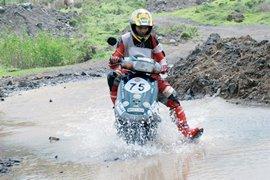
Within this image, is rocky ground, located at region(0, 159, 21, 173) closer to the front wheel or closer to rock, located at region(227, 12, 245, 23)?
the front wheel

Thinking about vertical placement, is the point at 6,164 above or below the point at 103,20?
above

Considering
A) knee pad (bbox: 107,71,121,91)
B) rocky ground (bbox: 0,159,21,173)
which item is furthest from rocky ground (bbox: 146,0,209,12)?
rocky ground (bbox: 0,159,21,173)

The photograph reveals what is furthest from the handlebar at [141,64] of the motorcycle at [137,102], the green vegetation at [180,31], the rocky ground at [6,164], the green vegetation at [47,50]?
the green vegetation at [180,31]

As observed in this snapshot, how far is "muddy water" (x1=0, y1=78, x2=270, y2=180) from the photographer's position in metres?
7.58

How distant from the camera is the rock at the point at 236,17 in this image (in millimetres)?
27527

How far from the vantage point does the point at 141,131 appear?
879 cm

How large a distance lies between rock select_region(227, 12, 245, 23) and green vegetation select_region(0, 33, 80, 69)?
A: 9.47m

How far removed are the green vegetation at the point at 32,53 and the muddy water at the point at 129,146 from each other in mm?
7036

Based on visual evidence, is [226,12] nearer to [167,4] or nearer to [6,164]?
[167,4]

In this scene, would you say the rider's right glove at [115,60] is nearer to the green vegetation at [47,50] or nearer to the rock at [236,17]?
the green vegetation at [47,50]

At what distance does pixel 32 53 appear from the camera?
67.4 feet

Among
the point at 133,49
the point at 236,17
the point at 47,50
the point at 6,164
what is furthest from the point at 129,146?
the point at 236,17

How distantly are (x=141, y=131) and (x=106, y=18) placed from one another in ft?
80.2

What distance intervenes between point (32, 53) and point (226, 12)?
12.2 metres
